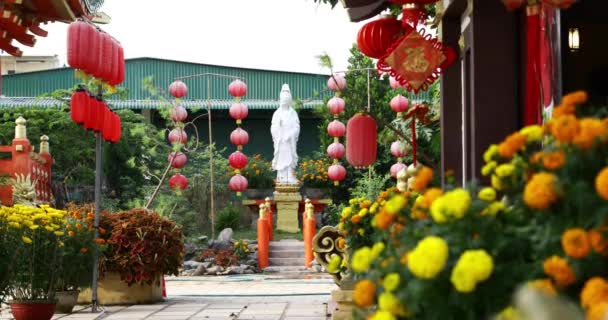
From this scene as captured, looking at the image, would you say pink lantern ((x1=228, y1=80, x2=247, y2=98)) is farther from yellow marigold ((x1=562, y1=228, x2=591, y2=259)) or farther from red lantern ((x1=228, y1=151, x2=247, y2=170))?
yellow marigold ((x1=562, y1=228, x2=591, y2=259))

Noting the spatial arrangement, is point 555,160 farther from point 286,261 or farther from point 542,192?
point 286,261

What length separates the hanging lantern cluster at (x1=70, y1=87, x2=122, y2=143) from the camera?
11.0 metres

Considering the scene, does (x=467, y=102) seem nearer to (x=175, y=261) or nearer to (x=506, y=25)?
(x=506, y=25)

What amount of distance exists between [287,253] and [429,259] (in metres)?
21.2

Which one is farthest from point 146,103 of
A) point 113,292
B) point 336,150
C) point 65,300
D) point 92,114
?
point 65,300

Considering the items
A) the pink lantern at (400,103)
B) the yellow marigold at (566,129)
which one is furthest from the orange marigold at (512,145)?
the pink lantern at (400,103)

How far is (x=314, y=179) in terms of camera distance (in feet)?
91.4

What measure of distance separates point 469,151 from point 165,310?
4.75 m

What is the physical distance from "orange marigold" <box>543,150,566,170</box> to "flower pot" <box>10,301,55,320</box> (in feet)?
25.1

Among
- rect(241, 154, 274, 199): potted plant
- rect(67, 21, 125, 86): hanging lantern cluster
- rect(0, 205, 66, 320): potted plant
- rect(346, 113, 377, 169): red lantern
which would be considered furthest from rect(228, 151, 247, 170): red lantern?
rect(0, 205, 66, 320): potted plant

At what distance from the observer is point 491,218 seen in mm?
2824

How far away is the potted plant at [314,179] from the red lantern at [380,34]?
19283 mm

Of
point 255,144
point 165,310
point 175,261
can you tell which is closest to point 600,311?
point 165,310

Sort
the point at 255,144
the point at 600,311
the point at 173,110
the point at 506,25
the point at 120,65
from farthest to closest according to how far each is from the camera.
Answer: the point at 255,144
the point at 173,110
the point at 120,65
the point at 506,25
the point at 600,311
